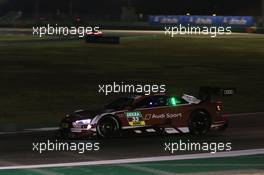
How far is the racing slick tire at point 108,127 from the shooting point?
15.3 m

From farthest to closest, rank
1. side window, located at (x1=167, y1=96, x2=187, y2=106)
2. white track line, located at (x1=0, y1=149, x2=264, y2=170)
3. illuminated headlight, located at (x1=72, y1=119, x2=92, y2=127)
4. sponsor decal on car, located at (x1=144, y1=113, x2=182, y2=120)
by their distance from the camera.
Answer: side window, located at (x1=167, y1=96, x2=187, y2=106) → sponsor decal on car, located at (x1=144, y1=113, x2=182, y2=120) → illuminated headlight, located at (x1=72, y1=119, x2=92, y2=127) → white track line, located at (x1=0, y1=149, x2=264, y2=170)

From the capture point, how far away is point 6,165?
38.4 feet

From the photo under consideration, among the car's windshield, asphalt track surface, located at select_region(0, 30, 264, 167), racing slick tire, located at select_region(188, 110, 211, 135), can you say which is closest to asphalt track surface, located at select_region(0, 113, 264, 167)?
asphalt track surface, located at select_region(0, 30, 264, 167)

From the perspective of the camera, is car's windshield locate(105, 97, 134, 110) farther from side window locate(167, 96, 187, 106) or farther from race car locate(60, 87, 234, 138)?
side window locate(167, 96, 187, 106)

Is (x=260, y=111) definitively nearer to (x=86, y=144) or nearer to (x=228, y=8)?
(x=86, y=144)

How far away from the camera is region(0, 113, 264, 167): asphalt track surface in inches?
496

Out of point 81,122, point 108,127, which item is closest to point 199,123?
point 108,127

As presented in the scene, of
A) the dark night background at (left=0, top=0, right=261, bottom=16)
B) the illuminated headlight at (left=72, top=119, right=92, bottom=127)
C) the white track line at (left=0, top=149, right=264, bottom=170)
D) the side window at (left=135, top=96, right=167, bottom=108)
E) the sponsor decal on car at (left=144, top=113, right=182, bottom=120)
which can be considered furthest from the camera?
the dark night background at (left=0, top=0, right=261, bottom=16)

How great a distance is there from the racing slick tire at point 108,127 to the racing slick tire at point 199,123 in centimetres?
201

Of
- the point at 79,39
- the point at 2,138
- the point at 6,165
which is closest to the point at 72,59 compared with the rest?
the point at 79,39

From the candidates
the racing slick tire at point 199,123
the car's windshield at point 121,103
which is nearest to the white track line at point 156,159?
the racing slick tire at point 199,123

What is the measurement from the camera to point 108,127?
15430 millimetres

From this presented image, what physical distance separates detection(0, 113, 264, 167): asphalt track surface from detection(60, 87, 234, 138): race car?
0.26m

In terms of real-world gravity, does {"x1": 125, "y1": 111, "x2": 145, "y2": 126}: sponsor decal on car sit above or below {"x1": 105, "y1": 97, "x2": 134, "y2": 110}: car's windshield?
below
